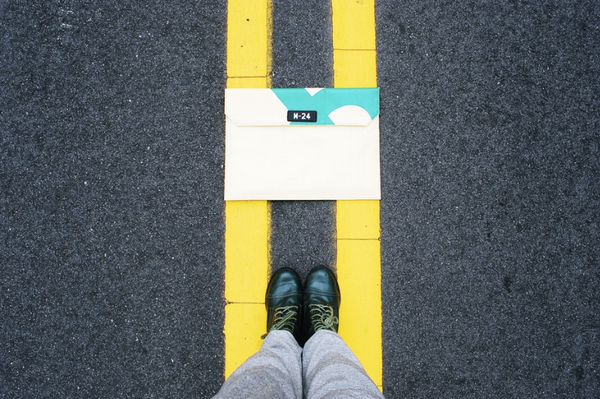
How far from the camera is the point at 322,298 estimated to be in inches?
60.7

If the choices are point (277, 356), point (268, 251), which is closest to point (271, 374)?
point (277, 356)

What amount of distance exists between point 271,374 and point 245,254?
1.77 feet

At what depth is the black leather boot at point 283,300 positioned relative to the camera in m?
1.54

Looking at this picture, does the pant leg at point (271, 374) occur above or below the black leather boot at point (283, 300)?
below

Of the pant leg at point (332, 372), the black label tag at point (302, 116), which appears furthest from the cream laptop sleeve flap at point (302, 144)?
the pant leg at point (332, 372)

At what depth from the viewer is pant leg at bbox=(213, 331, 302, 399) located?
1086 mm

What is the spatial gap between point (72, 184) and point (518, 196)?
1.86 m

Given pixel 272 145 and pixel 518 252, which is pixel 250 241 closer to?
pixel 272 145

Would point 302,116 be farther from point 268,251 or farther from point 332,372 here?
point 332,372

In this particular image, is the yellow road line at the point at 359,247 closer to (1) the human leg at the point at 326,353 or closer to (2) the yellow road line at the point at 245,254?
(1) the human leg at the point at 326,353

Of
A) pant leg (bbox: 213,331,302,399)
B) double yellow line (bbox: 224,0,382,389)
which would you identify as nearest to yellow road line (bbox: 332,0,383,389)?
double yellow line (bbox: 224,0,382,389)

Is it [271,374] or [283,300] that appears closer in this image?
[271,374]

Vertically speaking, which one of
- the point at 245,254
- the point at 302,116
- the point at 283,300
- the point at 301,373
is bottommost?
the point at 301,373

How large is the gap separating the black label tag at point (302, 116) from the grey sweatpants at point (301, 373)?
33.5 inches
